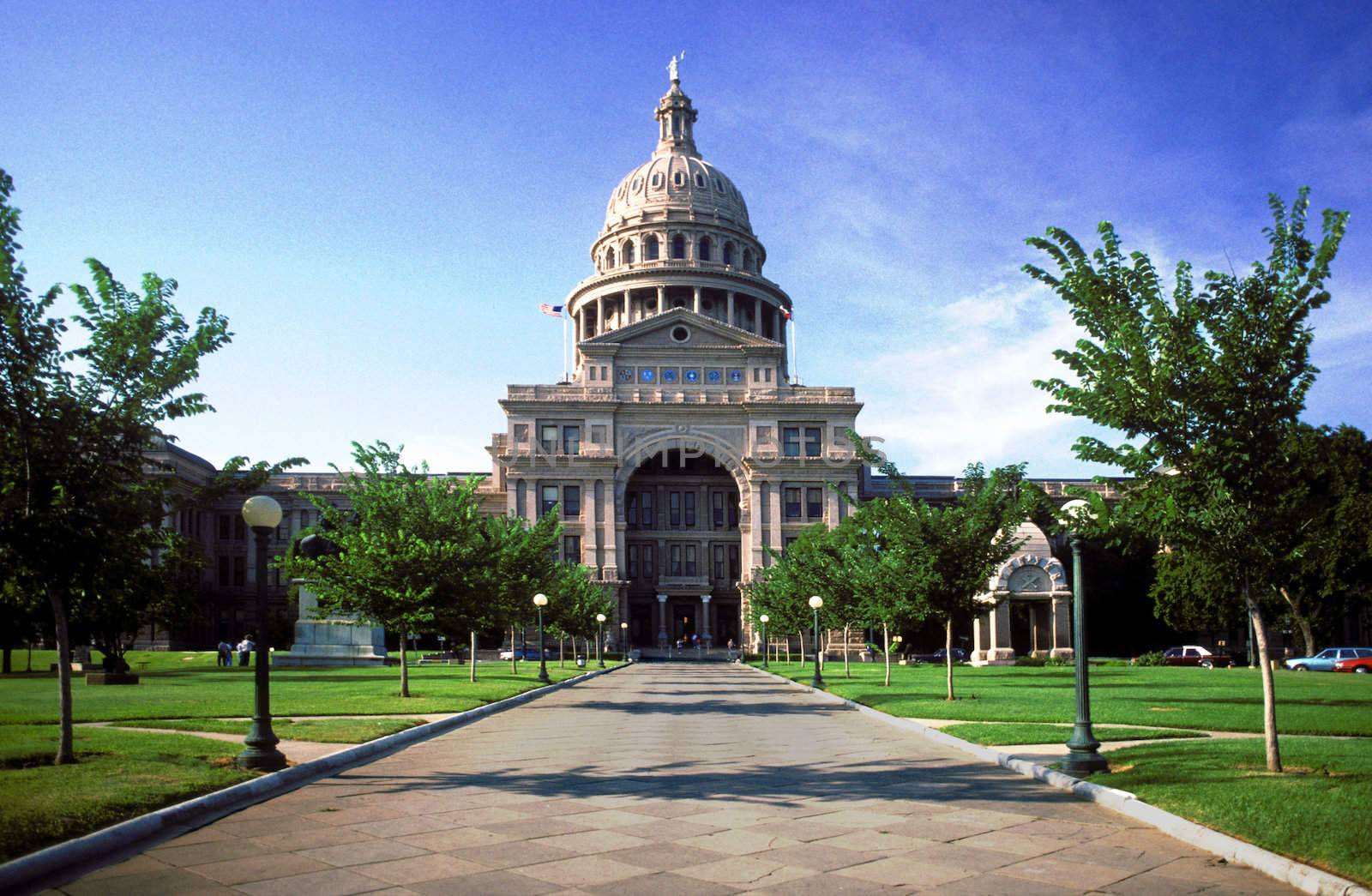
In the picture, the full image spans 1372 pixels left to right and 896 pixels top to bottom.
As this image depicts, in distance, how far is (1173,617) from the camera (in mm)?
70062

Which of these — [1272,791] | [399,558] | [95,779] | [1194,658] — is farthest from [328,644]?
[1194,658]

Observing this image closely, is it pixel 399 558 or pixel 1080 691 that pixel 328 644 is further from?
pixel 1080 691

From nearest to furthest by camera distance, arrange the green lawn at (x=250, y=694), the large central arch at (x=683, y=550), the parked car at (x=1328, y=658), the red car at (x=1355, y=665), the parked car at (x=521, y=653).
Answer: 1. the green lawn at (x=250, y=694)
2. the red car at (x=1355, y=665)
3. the parked car at (x=1328, y=658)
4. the parked car at (x=521, y=653)
5. the large central arch at (x=683, y=550)

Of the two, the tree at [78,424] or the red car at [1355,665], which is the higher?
the tree at [78,424]

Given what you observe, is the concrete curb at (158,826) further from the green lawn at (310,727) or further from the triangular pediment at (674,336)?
the triangular pediment at (674,336)

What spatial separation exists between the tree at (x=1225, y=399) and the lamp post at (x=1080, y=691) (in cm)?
119

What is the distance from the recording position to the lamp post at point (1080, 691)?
13.6m

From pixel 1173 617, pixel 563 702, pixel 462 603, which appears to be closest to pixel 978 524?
pixel 563 702

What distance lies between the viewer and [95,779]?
483 inches

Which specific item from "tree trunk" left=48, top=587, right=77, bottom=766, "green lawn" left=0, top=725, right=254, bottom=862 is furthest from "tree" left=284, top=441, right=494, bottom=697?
"tree trunk" left=48, top=587, right=77, bottom=766

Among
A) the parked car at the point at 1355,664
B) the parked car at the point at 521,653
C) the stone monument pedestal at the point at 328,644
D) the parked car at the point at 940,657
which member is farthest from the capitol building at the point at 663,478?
the parked car at the point at 1355,664

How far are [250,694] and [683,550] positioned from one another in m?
68.8

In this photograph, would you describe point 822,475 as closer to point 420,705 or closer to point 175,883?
point 420,705

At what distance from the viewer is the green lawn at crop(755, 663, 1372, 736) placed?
70.3 feet
